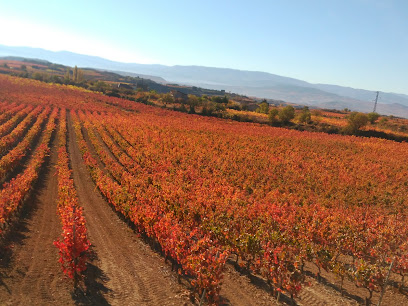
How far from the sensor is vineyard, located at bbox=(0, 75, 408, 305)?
12.1 meters

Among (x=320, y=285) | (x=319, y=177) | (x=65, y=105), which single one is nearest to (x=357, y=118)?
(x=319, y=177)

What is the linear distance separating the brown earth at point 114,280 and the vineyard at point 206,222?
7 centimetres

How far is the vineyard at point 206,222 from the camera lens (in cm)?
1211

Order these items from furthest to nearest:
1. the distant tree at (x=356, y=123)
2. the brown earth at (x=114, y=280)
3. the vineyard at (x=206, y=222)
Answer: the distant tree at (x=356, y=123)
the vineyard at (x=206, y=222)
the brown earth at (x=114, y=280)

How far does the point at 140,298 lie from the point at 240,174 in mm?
22093

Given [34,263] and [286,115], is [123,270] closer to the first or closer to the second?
[34,263]

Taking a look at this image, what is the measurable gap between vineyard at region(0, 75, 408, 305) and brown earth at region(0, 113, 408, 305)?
7 cm

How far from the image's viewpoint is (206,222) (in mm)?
17109

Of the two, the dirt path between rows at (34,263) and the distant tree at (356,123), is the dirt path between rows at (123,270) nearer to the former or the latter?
the dirt path between rows at (34,263)

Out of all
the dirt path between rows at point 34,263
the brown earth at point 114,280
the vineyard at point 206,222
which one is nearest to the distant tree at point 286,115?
the vineyard at point 206,222

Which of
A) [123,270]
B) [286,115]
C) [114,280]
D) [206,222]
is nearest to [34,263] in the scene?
[114,280]

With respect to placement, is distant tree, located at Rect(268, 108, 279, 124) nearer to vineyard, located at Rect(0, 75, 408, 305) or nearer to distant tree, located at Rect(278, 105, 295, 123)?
distant tree, located at Rect(278, 105, 295, 123)

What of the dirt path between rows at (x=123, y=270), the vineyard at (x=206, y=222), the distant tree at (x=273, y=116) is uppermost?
the distant tree at (x=273, y=116)

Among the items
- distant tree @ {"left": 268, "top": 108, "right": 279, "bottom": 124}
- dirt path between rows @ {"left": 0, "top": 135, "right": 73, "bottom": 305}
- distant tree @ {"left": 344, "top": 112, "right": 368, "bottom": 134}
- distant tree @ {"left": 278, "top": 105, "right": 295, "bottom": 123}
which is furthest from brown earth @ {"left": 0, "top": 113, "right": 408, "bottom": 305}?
distant tree @ {"left": 278, "top": 105, "right": 295, "bottom": 123}
